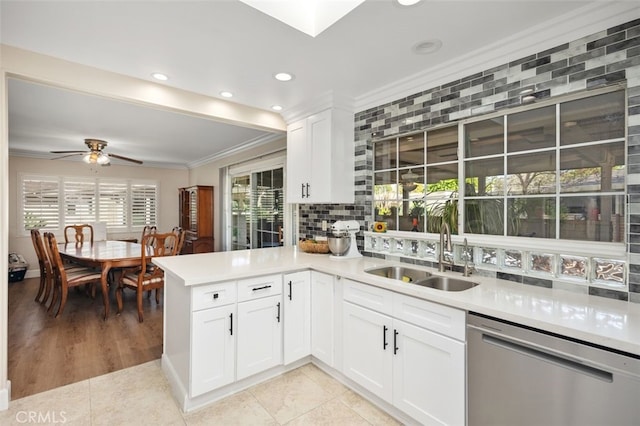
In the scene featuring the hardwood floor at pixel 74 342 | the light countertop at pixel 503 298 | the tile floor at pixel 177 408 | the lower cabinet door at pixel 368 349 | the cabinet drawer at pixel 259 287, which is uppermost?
the light countertop at pixel 503 298

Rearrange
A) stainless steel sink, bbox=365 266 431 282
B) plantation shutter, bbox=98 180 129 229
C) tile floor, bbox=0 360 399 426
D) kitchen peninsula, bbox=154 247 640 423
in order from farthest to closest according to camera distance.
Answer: plantation shutter, bbox=98 180 129 229 → stainless steel sink, bbox=365 266 431 282 → tile floor, bbox=0 360 399 426 → kitchen peninsula, bbox=154 247 640 423

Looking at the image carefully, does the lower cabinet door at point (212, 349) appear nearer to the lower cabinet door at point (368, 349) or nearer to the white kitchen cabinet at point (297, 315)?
the white kitchen cabinet at point (297, 315)

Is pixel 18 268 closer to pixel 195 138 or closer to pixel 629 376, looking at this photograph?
pixel 195 138

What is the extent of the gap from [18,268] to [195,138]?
4.23m

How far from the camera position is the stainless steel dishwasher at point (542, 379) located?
3.70 ft

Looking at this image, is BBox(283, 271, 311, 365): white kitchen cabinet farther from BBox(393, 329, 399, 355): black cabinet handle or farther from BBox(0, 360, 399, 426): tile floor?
BBox(393, 329, 399, 355): black cabinet handle

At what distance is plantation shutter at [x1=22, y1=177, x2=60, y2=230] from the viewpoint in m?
5.96

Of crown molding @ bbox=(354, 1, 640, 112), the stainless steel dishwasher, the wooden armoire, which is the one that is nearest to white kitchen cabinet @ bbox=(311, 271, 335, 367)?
the stainless steel dishwasher

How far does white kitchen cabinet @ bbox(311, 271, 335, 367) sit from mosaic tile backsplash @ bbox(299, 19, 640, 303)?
0.72 metres

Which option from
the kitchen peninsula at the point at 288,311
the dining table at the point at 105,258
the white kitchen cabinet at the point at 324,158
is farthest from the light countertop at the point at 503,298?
the dining table at the point at 105,258

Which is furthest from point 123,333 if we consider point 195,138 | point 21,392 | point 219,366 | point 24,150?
point 24,150

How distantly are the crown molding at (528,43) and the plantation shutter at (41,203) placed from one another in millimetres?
7039

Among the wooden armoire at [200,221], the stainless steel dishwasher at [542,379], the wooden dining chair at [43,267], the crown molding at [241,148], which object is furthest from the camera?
the wooden armoire at [200,221]

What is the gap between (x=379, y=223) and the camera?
2.80 m
